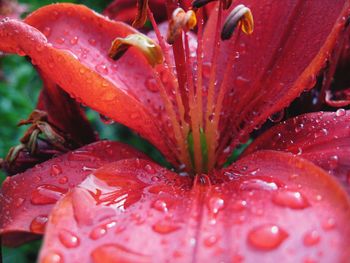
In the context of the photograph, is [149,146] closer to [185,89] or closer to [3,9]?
[185,89]

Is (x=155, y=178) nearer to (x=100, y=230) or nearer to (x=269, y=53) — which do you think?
(x=100, y=230)

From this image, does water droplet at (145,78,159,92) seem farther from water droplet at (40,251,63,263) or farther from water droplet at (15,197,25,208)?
water droplet at (40,251,63,263)

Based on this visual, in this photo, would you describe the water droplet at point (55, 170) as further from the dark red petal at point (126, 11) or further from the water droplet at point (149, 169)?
the dark red petal at point (126, 11)

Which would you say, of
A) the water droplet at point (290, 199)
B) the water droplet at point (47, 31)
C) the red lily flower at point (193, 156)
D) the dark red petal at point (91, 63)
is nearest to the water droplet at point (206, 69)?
the red lily flower at point (193, 156)

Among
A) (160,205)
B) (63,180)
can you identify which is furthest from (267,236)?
(63,180)

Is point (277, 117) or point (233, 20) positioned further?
point (277, 117)

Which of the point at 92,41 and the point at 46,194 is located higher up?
the point at 92,41
